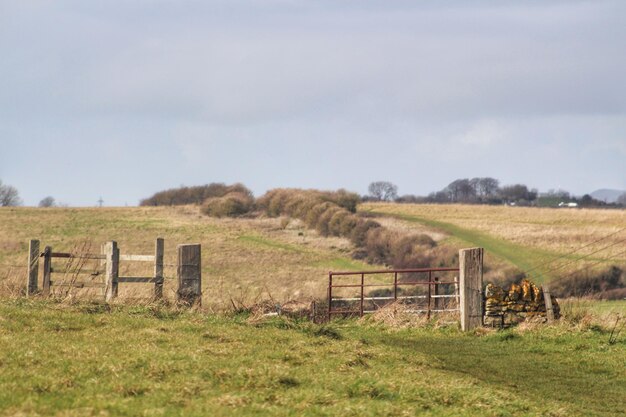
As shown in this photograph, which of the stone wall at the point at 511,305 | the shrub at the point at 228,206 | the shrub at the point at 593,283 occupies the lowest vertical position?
the shrub at the point at 593,283

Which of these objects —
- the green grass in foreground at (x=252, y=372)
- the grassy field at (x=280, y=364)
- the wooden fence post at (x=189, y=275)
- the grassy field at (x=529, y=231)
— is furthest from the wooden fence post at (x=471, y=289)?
the grassy field at (x=529, y=231)

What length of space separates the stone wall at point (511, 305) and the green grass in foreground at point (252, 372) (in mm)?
3823

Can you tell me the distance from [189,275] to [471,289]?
6.74m

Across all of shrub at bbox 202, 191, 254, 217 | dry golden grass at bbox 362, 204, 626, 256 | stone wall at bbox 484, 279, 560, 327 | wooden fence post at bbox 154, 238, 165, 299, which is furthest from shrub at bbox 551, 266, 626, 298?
wooden fence post at bbox 154, 238, 165, 299

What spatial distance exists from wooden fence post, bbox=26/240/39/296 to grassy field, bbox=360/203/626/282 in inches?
1716

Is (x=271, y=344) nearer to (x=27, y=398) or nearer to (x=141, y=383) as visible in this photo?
(x=141, y=383)

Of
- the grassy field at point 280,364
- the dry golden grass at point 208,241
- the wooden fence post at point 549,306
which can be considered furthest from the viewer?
the dry golden grass at point 208,241

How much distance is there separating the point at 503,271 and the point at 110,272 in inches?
1626

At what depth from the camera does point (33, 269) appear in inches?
928

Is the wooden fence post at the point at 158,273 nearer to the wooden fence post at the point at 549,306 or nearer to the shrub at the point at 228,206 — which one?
the wooden fence post at the point at 549,306

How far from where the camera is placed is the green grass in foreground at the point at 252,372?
10.4 metres

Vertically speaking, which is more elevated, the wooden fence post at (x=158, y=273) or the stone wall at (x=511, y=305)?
the wooden fence post at (x=158, y=273)

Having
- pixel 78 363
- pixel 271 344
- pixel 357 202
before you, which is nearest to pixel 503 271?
pixel 357 202

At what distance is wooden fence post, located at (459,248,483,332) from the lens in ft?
78.5
